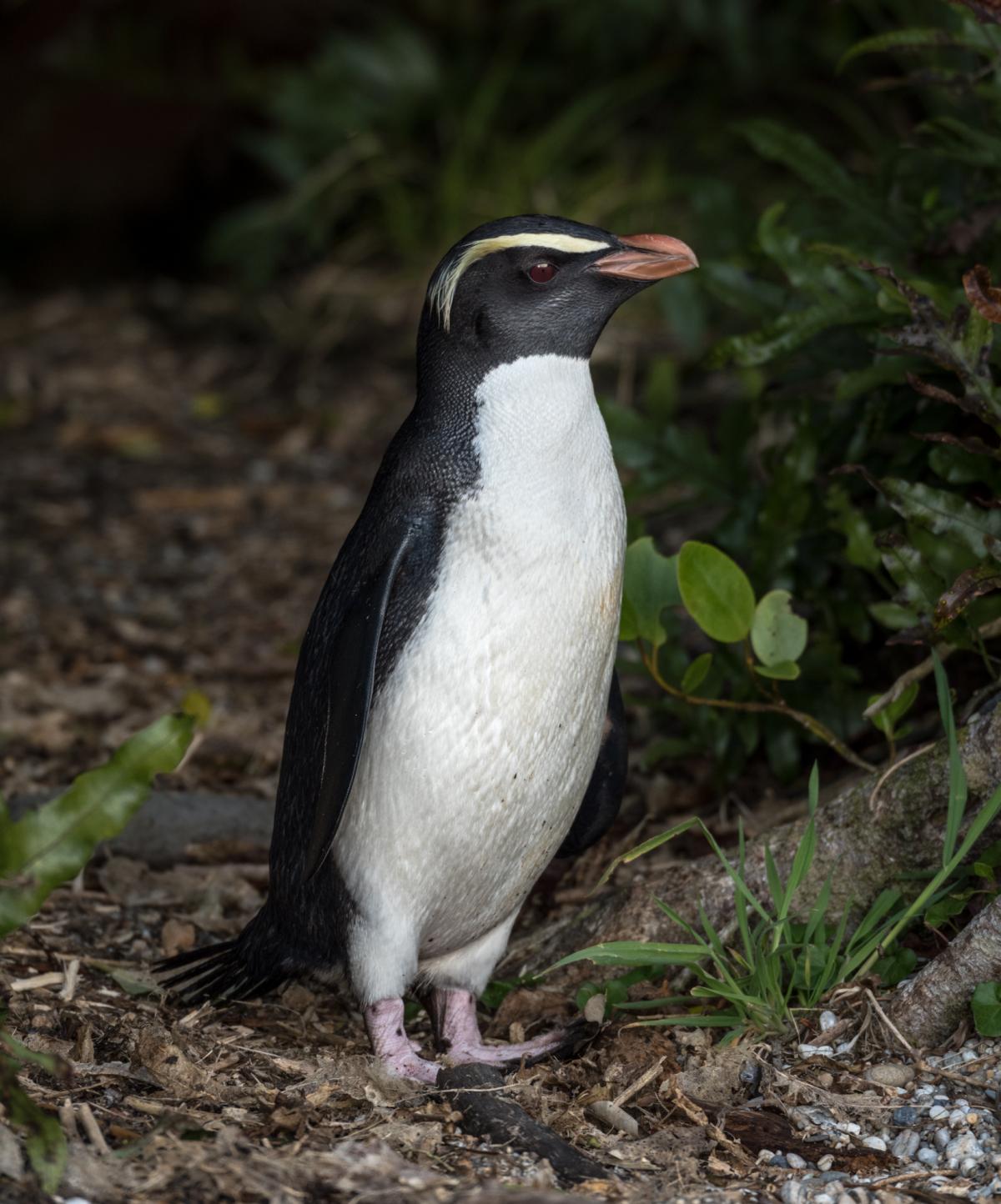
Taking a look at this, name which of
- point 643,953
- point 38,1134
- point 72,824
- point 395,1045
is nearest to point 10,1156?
point 38,1134

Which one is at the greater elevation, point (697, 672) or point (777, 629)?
point (777, 629)

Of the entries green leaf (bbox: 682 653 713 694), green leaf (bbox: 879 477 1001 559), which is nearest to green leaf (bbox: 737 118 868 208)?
green leaf (bbox: 879 477 1001 559)

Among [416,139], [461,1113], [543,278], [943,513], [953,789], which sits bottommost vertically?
[461,1113]

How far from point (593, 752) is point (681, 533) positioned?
2170 mm

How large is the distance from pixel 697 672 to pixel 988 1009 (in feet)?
2.89

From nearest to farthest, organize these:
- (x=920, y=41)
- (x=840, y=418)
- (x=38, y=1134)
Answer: (x=38, y=1134), (x=920, y=41), (x=840, y=418)

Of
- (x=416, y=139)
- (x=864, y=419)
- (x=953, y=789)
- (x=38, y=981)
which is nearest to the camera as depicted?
(x=953, y=789)

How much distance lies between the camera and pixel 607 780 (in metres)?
3.18

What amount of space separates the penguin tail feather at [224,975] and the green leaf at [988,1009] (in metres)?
1.24

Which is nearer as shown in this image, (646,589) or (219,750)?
(646,589)

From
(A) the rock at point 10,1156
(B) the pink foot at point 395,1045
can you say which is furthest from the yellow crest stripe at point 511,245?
(A) the rock at point 10,1156

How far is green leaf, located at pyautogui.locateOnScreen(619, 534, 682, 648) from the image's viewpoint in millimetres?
3047

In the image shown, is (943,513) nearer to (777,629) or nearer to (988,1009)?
(777,629)

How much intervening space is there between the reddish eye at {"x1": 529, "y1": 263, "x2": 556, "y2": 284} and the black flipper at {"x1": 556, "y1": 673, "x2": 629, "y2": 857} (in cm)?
83
